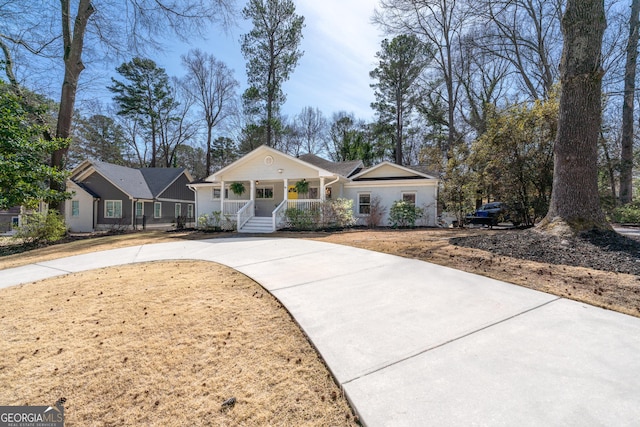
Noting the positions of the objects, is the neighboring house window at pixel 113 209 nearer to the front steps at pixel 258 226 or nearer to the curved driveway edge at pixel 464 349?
the front steps at pixel 258 226

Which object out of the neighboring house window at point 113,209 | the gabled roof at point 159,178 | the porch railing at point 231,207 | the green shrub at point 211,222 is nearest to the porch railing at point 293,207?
the porch railing at point 231,207

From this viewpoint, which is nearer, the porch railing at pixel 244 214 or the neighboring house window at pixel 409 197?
the porch railing at pixel 244 214

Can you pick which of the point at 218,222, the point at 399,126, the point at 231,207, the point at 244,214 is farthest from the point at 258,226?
the point at 399,126

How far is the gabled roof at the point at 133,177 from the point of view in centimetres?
2062

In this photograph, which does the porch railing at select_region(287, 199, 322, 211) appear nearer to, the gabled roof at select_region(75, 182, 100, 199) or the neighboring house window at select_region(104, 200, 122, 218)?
the neighboring house window at select_region(104, 200, 122, 218)

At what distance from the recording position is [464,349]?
7.86 ft

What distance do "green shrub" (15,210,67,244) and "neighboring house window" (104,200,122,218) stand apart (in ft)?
29.9

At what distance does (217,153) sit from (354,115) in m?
16.2

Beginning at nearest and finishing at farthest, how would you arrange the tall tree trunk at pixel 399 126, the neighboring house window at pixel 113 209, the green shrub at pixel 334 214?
the green shrub at pixel 334 214 < the neighboring house window at pixel 113 209 < the tall tree trunk at pixel 399 126

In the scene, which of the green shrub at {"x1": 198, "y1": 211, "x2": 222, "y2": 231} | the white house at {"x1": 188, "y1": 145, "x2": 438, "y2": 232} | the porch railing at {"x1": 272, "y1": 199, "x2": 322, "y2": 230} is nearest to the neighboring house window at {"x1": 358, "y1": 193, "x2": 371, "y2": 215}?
the white house at {"x1": 188, "y1": 145, "x2": 438, "y2": 232}

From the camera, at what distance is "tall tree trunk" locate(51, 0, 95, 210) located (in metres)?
12.1

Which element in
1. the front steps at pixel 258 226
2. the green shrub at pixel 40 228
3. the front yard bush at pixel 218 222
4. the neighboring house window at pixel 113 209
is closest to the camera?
the green shrub at pixel 40 228

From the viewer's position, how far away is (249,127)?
22859 millimetres

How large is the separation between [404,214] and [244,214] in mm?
8456
